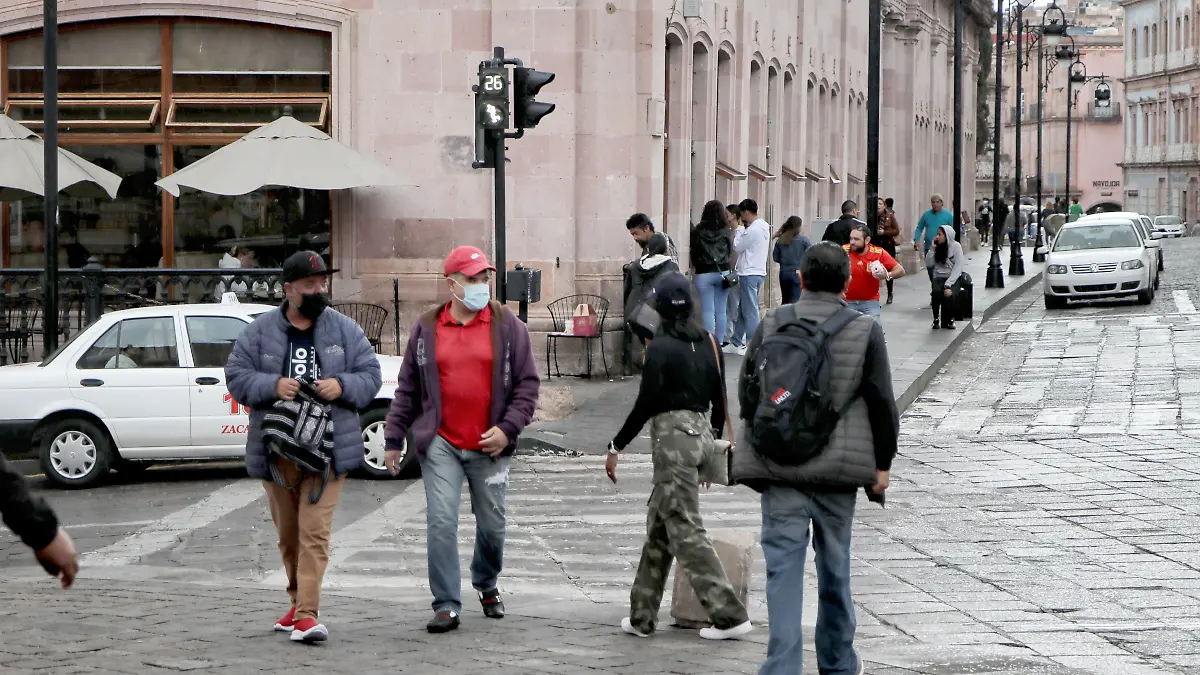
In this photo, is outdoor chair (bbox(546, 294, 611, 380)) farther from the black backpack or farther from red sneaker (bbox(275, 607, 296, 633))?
the black backpack

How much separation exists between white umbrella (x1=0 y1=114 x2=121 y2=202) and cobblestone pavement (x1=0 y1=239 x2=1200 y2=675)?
5.41 meters

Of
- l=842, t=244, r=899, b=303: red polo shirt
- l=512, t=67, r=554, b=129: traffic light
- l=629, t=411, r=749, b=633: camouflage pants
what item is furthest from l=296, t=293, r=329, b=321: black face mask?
l=842, t=244, r=899, b=303: red polo shirt

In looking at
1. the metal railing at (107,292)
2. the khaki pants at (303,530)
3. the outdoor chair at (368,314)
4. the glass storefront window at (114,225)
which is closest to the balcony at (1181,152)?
the outdoor chair at (368,314)

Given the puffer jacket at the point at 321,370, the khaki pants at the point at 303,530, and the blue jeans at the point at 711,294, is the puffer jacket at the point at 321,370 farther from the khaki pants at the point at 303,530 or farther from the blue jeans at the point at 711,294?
the blue jeans at the point at 711,294

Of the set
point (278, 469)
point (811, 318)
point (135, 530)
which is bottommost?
point (135, 530)

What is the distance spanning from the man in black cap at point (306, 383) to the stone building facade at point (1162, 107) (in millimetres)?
98586

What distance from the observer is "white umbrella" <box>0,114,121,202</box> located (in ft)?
61.5

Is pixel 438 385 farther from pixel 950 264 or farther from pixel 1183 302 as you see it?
pixel 1183 302

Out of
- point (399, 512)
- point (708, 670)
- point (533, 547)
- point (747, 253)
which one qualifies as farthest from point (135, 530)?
point (747, 253)

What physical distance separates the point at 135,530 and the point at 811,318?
6179 millimetres

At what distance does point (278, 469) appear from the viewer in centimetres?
804

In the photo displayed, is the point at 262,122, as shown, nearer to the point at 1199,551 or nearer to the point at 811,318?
the point at 1199,551

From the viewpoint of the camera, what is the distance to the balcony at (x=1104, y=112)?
391ft

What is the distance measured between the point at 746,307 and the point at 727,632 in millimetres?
13645
